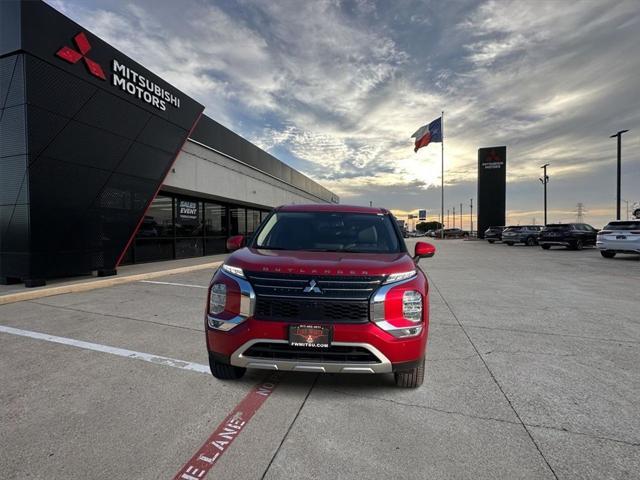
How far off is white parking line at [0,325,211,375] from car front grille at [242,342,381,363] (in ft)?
3.22

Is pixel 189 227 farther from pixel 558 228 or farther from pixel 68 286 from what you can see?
pixel 558 228

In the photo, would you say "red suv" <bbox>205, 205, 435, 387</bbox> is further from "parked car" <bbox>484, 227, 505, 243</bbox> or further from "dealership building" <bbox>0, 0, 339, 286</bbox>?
"parked car" <bbox>484, 227, 505, 243</bbox>

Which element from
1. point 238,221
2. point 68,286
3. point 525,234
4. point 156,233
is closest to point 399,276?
point 68,286

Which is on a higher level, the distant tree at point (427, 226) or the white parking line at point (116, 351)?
the distant tree at point (427, 226)

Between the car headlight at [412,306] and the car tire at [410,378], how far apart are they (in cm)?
47

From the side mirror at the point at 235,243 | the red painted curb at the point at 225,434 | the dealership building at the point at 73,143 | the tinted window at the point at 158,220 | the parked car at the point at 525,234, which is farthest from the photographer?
the parked car at the point at 525,234

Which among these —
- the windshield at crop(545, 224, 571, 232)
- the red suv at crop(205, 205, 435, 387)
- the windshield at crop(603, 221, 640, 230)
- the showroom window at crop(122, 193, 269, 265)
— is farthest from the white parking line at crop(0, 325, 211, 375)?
the windshield at crop(545, 224, 571, 232)

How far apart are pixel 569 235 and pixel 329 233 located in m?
22.0

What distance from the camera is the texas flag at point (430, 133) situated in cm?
3284

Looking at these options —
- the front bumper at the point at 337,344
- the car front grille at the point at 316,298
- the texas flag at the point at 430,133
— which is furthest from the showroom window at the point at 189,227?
the texas flag at the point at 430,133

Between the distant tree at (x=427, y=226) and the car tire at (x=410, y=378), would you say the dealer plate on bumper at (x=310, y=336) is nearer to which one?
the car tire at (x=410, y=378)

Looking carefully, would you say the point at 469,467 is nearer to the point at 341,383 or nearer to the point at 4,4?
the point at 341,383

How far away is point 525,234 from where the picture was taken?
26.2 m

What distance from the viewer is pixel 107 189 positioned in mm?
9086
